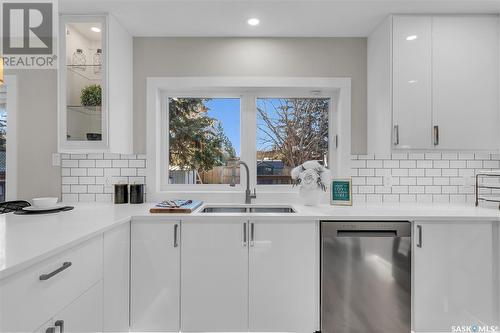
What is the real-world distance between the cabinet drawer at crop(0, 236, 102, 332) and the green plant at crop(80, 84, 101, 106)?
1142mm

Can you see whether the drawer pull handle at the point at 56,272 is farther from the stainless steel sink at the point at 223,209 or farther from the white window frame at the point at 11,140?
the white window frame at the point at 11,140

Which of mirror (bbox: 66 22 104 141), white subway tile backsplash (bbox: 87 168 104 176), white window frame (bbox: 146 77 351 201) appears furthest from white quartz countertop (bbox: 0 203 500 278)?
mirror (bbox: 66 22 104 141)

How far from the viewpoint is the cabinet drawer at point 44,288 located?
0.93 metres

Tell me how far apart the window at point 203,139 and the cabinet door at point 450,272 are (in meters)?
1.61

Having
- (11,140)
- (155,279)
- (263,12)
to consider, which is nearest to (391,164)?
(263,12)

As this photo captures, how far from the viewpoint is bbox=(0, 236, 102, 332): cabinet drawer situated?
0.93 m

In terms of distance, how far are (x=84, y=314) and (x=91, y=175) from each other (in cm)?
144

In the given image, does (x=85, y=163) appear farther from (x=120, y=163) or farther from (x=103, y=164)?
(x=120, y=163)

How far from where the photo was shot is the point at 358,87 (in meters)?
2.49

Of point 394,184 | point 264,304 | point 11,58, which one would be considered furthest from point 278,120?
point 11,58

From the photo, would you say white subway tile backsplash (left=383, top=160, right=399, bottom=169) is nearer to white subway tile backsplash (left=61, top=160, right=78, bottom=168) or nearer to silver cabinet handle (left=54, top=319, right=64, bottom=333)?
silver cabinet handle (left=54, top=319, right=64, bottom=333)

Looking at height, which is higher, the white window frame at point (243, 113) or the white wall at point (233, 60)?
the white wall at point (233, 60)

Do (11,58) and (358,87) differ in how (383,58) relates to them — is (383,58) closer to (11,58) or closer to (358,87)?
(358,87)

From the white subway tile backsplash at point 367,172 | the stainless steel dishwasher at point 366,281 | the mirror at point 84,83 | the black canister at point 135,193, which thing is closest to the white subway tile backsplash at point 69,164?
the mirror at point 84,83
